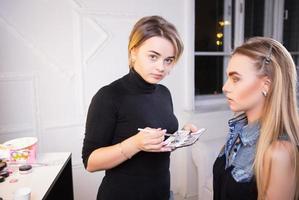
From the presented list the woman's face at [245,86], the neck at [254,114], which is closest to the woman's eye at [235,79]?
the woman's face at [245,86]

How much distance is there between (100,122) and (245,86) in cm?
57

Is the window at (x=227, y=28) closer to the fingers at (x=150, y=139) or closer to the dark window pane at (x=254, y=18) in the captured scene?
A: the dark window pane at (x=254, y=18)

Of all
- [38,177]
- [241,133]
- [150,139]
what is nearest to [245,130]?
[241,133]

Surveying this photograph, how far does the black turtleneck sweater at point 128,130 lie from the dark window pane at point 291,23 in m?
2.69

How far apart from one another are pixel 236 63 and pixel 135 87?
0.42m

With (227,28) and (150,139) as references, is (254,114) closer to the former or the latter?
(150,139)

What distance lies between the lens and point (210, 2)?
2.85m

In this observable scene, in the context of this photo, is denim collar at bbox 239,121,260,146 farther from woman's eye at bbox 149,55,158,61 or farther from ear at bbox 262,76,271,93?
woman's eye at bbox 149,55,158,61

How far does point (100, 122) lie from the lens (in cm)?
106

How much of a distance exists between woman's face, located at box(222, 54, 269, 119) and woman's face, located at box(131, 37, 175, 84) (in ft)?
0.85

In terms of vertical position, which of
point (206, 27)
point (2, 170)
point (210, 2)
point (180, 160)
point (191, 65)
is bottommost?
point (180, 160)

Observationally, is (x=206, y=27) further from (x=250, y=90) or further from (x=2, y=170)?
(x=2, y=170)

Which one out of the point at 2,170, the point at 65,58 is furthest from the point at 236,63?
the point at 65,58

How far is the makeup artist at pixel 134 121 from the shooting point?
1.06 metres
